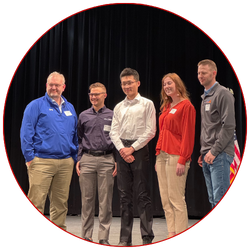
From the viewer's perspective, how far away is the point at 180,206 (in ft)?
10.9

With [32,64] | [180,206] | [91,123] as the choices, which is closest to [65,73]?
[32,64]

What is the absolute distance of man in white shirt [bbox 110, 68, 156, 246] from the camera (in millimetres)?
3428

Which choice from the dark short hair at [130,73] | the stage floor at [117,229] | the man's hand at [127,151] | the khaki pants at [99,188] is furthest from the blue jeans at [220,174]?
the dark short hair at [130,73]

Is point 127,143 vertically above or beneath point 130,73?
beneath

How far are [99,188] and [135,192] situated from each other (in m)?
0.37

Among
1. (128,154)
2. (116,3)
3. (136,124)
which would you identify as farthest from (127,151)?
(116,3)

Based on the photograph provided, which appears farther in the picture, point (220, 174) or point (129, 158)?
point (129, 158)

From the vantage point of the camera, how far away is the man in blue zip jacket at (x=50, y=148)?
3545 mm

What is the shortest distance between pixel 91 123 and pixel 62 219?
980mm

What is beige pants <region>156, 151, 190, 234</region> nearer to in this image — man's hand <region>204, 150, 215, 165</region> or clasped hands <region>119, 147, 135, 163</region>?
man's hand <region>204, 150, 215, 165</region>

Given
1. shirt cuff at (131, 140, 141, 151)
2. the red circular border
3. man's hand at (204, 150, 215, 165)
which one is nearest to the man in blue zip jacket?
the red circular border

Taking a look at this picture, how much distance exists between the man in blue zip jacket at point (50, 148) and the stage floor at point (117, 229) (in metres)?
0.09

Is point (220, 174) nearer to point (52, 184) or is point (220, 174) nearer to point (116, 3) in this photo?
point (52, 184)

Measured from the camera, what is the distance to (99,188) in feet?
11.8
